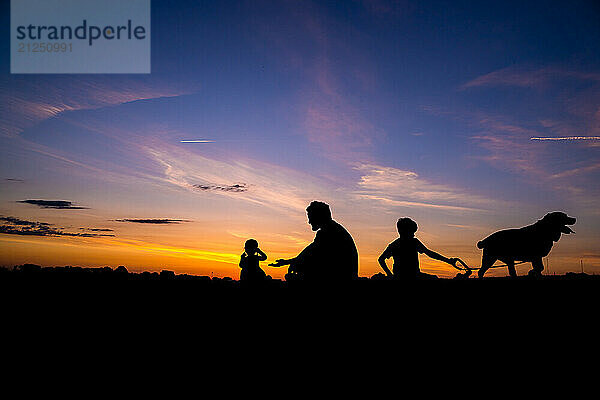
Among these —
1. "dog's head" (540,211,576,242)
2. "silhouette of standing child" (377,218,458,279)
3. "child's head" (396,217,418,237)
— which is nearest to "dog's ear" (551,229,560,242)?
"dog's head" (540,211,576,242)

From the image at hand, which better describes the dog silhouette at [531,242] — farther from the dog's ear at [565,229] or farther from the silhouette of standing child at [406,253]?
the silhouette of standing child at [406,253]

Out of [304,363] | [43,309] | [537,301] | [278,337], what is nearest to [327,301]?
[278,337]

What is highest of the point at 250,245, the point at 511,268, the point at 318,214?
the point at 318,214

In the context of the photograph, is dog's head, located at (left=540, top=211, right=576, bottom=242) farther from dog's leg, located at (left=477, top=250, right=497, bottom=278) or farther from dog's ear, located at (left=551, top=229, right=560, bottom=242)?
dog's leg, located at (left=477, top=250, right=497, bottom=278)

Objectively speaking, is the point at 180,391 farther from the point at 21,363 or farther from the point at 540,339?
the point at 540,339

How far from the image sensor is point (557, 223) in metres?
13.7

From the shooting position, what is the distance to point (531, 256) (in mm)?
14023

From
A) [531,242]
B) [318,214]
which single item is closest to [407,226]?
[318,214]

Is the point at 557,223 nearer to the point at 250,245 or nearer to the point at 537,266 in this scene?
the point at 537,266

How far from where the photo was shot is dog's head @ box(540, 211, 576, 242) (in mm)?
13734

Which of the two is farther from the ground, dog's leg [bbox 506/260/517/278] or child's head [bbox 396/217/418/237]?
child's head [bbox 396/217/418/237]

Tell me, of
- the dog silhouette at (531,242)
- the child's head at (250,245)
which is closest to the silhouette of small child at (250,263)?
the child's head at (250,245)

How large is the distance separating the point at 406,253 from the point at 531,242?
708cm

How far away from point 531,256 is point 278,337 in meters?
10.8
